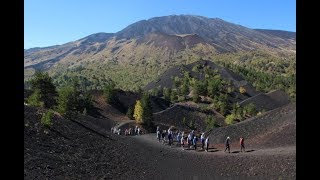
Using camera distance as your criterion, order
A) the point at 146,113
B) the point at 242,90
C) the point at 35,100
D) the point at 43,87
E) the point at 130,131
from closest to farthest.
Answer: the point at 35,100 < the point at 43,87 < the point at 130,131 < the point at 146,113 < the point at 242,90

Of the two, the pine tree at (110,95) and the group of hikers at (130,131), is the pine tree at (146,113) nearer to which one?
the group of hikers at (130,131)

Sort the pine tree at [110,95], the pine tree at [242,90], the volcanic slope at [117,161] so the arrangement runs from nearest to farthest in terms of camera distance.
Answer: the volcanic slope at [117,161] → the pine tree at [110,95] → the pine tree at [242,90]

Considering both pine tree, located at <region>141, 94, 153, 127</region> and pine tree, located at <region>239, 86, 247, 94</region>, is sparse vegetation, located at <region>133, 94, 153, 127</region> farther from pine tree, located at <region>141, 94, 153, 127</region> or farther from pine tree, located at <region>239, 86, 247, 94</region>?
pine tree, located at <region>239, 86, 247, 94</region>

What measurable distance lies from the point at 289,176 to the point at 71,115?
17387 millimetres

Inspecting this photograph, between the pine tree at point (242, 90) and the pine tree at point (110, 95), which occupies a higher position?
the pine tree at point (242, 90)

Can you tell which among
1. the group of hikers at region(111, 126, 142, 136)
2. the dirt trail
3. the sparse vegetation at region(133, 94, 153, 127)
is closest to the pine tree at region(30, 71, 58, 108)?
the group of hikers at region(111, 126, 142, 136)

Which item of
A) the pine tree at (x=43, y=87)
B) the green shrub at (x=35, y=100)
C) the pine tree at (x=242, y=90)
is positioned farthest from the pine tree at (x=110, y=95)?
the pine tree at (x=242, y=90)

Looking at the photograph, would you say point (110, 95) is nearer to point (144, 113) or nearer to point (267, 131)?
point (144, 113)

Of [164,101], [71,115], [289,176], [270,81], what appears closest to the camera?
[289,176]

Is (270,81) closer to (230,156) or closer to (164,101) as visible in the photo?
(164,101)

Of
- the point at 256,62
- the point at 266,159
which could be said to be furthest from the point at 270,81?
the point at 266,159

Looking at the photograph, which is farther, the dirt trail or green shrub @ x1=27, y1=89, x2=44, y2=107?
green shrub @ x1=27, y1=89, x2=44, y2=107

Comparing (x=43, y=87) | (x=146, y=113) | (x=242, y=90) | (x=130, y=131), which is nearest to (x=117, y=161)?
(x=43, y=87)
